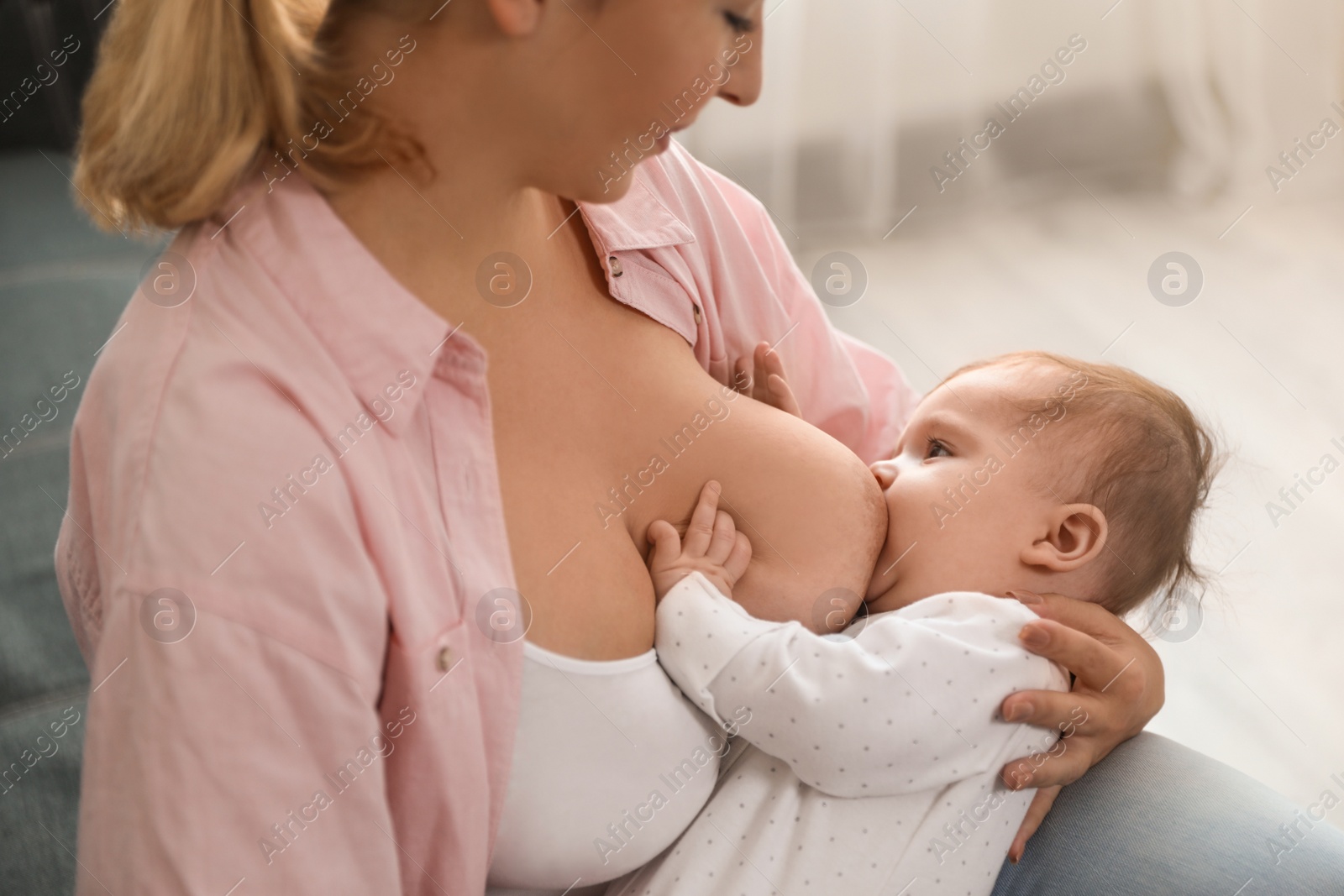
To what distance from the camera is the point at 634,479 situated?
3.56ft

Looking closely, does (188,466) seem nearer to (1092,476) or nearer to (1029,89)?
(1092,476)

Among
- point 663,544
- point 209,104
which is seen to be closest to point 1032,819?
point 663,544

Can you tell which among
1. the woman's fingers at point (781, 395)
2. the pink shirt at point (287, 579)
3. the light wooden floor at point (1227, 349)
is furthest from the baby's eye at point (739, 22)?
the light wooden floor at point (1227, 349)

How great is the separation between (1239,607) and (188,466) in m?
2.11

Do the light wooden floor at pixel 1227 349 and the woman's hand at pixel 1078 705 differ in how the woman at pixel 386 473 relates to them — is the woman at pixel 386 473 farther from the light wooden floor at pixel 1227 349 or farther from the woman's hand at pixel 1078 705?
the light wooden floor at pixel 1227 349

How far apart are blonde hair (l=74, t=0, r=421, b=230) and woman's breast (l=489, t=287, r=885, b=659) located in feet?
0.82

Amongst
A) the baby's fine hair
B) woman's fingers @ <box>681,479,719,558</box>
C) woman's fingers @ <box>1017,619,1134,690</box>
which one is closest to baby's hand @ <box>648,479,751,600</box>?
woman's fingers @ <box>681,479,719,558</box>

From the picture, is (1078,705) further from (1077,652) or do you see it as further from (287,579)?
(287,579)

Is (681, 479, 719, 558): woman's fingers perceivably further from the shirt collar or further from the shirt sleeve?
→ the shirt collar

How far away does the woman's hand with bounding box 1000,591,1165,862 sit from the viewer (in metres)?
1.07

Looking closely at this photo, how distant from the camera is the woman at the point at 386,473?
76 cm

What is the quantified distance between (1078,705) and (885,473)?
1.12ft

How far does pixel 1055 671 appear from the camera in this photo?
112 centimetres

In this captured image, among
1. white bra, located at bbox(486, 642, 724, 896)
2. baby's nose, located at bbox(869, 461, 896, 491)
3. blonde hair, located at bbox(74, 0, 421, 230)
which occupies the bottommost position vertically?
white bra, located at bbox(486, 642, 724, 896)
